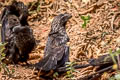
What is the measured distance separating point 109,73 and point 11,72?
82.9 inches

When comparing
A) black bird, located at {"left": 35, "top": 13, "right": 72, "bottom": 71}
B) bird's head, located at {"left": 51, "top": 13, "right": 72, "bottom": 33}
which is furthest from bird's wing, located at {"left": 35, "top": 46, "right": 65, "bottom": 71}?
bird's head, located at {"left": 51, "top": 13, "right": 72, "bottom": 33}

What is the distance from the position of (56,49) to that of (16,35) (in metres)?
0.82

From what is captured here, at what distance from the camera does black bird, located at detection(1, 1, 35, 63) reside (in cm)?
703

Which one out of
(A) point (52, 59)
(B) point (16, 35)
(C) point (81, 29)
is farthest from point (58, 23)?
(A) point (52, 59)

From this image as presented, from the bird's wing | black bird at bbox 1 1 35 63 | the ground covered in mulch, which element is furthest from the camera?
the ground covered in mulch

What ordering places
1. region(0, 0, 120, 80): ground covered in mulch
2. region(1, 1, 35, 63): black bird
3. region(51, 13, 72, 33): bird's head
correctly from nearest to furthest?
region(1, 1, 35, 63): black bird
region(0, 0, 120, 80): ground covered in mulch
region(51, 13, 72, 33): bird's head

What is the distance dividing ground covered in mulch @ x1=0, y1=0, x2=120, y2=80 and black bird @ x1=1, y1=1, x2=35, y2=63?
0.24 m

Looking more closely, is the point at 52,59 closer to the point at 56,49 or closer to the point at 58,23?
the point at 56,49

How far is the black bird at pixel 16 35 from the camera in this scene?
23.1 ft

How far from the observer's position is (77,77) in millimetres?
6230

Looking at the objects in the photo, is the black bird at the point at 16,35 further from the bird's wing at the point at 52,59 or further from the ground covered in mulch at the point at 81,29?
the bird's wing at the point at 52,59

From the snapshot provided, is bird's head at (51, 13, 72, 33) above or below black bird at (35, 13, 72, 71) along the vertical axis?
above

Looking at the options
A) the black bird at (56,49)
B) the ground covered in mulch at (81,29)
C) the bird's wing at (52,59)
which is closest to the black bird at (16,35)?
the ground covered in mulch at (81,29)

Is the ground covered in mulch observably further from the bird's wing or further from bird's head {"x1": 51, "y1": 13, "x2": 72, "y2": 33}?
bird's head {"x1": 51, "y1": 13, "x2": 72, "y2": 33}
